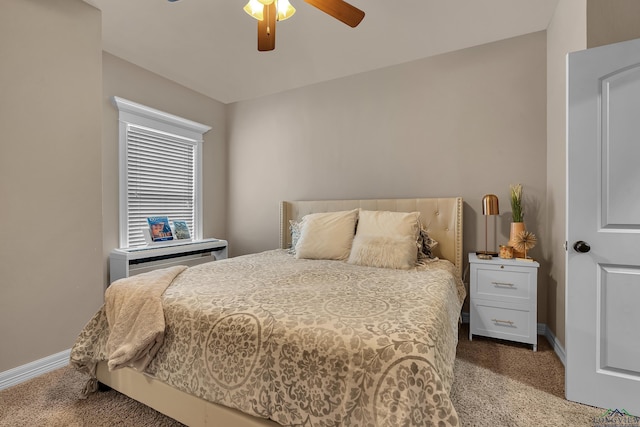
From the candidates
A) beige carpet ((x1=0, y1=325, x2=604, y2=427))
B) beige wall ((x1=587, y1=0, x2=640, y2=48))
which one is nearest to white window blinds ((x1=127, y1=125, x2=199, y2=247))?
beige carpet ((x1=0, y1=325, x2=604, y2=427))

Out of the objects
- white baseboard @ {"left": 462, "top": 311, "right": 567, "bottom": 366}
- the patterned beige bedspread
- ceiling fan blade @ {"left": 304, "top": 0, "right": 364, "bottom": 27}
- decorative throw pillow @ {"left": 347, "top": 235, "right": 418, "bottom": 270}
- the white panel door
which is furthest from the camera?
decorative throw pillow @ {"left": 347, "top": 235, "right": 418, "bottom": 270}

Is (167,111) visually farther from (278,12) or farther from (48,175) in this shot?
(278,12)

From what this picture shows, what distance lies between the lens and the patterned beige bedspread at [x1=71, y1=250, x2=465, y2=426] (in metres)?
0.95

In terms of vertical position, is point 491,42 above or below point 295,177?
above

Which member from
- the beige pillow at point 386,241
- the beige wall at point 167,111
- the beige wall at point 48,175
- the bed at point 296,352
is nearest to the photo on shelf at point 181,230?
the beige wall at point 167,111

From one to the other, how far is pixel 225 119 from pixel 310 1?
279 cm

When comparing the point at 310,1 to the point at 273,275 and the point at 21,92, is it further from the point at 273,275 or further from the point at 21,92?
the point at 21,92

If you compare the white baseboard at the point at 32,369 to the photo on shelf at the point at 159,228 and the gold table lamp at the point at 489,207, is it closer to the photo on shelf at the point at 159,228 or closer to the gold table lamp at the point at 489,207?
the photo on shelf at the point at 159,228

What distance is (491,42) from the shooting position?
8.75ft

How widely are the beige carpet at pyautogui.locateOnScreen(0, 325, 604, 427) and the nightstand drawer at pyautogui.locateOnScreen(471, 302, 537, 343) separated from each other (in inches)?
6.7

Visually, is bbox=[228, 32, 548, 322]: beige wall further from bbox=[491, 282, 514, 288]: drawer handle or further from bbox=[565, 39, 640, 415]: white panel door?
bbox=[565, 39, 640, 415]: white panel door

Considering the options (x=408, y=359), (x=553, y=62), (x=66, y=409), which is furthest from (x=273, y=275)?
(x=553, y=62)

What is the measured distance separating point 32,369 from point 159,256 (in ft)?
4.07

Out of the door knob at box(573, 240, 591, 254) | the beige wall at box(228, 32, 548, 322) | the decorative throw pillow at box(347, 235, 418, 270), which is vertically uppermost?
the beige wall at box(228, 32, 548, 322)
